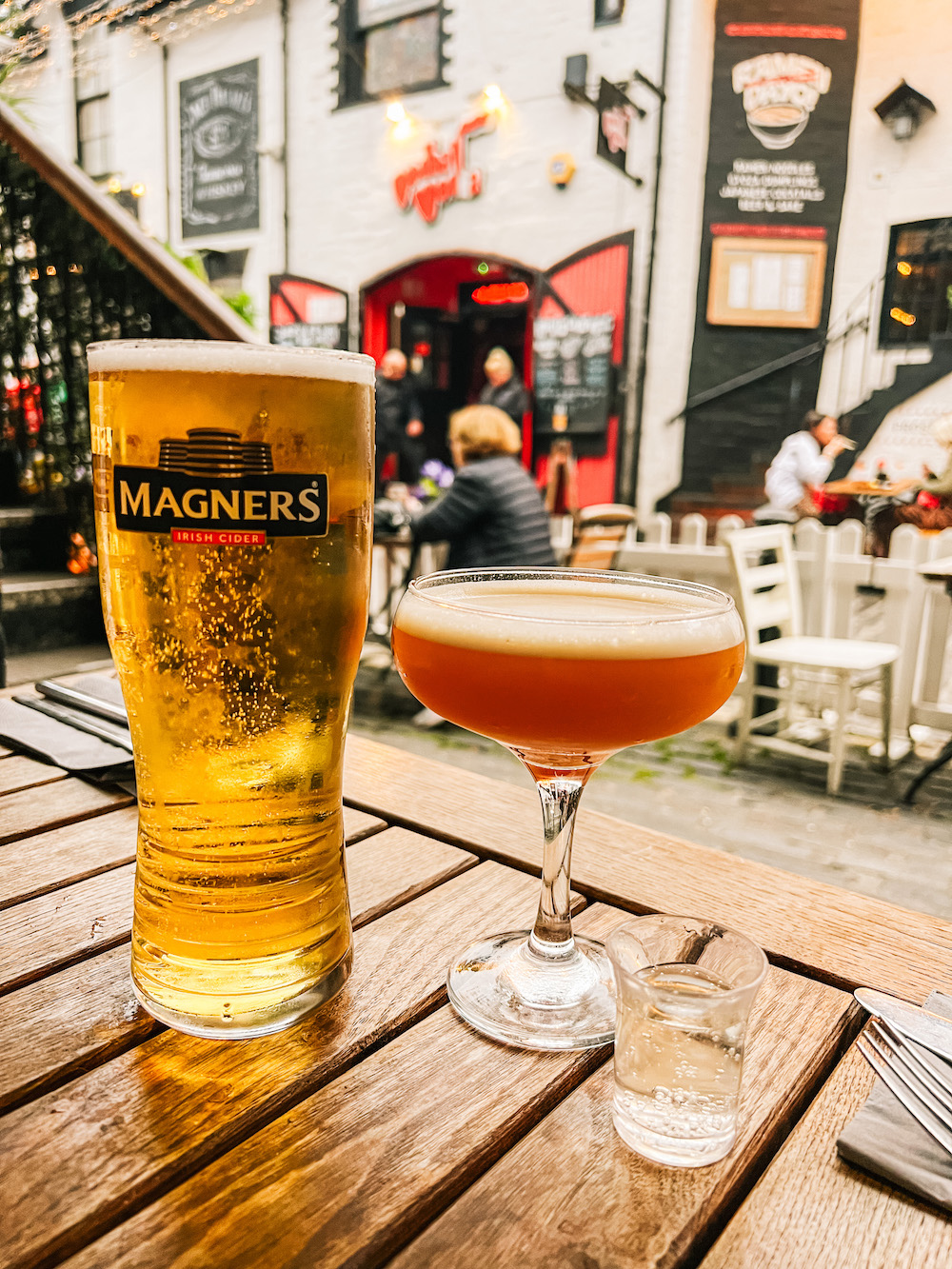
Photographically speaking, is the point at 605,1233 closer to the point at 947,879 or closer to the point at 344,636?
the point at 344,636

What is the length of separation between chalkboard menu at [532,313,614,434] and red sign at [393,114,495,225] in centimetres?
142

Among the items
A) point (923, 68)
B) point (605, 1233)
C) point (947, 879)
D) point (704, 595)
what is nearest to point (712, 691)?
point (704, 595)

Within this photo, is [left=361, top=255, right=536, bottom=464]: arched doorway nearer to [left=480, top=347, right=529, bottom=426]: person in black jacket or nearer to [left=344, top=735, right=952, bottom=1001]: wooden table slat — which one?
[left=480, top=347, right=529, bottom=426]: person in black jacket

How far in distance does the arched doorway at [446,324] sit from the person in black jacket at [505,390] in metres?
0.60

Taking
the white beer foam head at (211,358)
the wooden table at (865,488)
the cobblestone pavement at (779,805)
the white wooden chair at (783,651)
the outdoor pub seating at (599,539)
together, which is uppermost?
the white beer foam head at (211,358)

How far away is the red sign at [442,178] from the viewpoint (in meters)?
8.59

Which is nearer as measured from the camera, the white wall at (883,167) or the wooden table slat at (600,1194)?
the wooden table slat at (600,1194)

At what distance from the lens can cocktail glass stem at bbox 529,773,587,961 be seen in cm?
73

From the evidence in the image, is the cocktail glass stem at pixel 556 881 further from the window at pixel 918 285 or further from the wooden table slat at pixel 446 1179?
the window at pixel 918 285

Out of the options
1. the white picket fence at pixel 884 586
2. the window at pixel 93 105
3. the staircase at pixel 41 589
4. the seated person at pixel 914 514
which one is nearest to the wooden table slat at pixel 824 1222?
the staircase at pixel 41 589

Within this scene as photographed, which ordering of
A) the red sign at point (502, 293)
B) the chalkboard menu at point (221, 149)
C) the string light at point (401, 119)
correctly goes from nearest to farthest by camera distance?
the string light at point (401, 119)
the chalkboard menu at point (221, 149)
the red sign at point (502, 293)

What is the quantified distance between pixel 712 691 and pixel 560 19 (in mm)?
8961

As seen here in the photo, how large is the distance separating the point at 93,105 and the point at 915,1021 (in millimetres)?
13631

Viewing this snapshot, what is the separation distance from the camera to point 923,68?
26.3 feet
